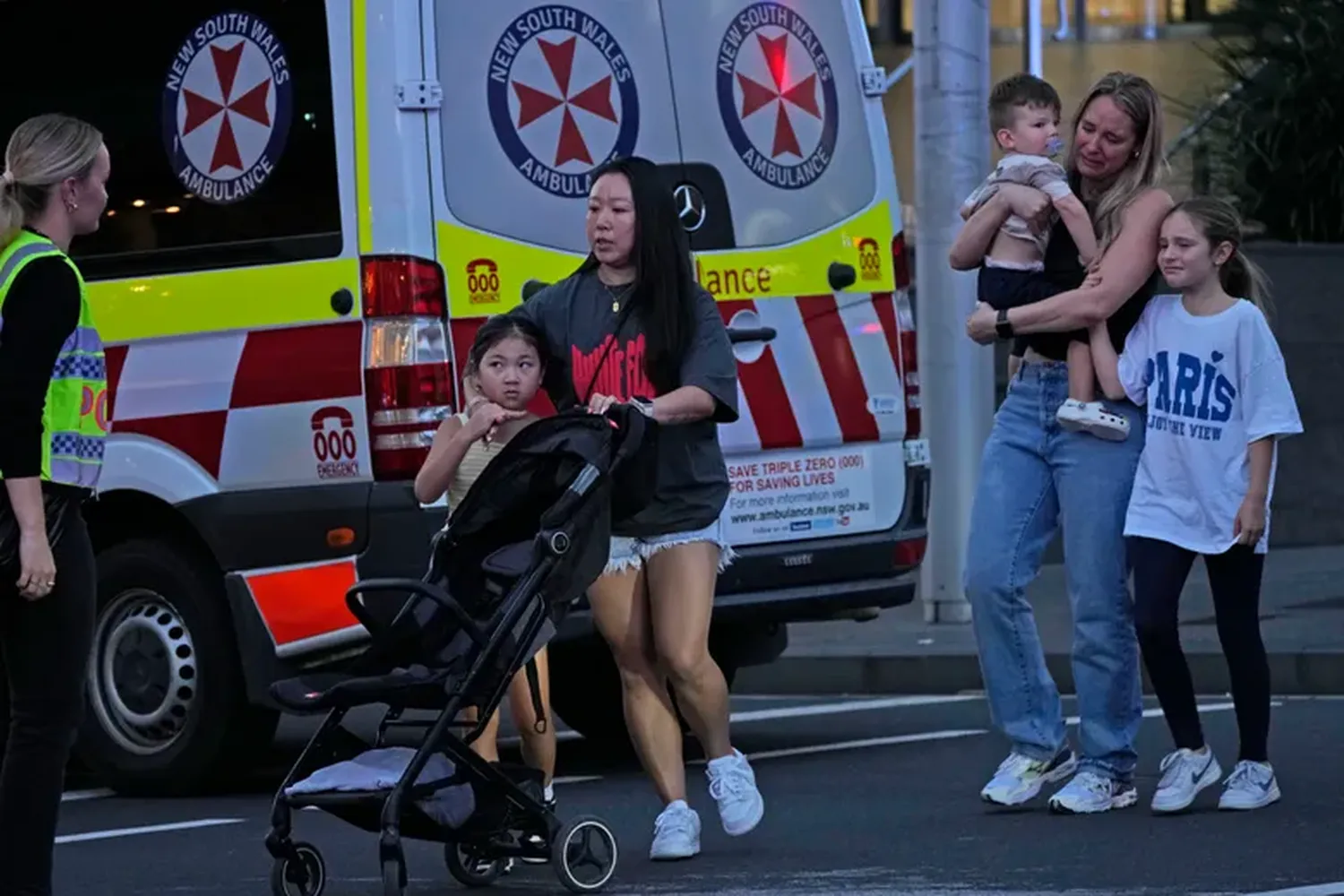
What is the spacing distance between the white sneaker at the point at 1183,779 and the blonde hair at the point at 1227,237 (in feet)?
4.02

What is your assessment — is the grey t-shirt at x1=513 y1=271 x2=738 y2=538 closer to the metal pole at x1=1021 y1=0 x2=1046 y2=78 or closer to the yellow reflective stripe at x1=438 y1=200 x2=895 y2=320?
the yellow reflective stripe at x1=438 y1=200 x2=895 y2=320

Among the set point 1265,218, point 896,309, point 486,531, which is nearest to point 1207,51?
point 1265,218

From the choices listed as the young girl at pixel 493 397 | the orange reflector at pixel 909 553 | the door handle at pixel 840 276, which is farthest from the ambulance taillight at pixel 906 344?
the young girl at pixel 493 397

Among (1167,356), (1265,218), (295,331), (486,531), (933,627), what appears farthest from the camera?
(1265,218)

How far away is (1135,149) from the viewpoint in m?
7.70

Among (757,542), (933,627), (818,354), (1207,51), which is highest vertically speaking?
(1207,51)

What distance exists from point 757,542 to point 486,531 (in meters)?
2.27

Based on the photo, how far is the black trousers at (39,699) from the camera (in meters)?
5.83

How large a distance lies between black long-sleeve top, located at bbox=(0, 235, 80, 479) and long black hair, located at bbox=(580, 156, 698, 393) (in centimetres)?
159

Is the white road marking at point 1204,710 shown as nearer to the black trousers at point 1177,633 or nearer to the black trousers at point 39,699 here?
the black trousers at point 1177,633

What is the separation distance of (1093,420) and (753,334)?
5.08 ft

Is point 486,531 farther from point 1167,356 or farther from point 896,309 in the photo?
point 896,309

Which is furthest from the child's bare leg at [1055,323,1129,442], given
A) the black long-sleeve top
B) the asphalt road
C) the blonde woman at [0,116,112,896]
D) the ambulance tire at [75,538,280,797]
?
the black long-sleeve top

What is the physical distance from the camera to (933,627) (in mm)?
12461
